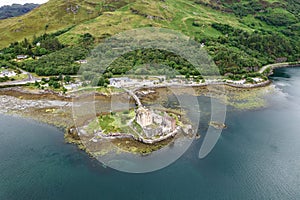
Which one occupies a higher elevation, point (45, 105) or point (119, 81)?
point (119, 81)

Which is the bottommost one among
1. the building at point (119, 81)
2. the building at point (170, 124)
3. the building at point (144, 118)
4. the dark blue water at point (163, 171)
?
the dark blue water at point (163, 171)

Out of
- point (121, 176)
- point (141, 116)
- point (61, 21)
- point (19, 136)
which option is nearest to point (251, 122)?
point (141, 116)

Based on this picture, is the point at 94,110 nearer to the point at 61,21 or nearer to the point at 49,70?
the point at 49,70

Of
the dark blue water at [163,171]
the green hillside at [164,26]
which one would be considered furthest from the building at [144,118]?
the green hillside at [164,26]

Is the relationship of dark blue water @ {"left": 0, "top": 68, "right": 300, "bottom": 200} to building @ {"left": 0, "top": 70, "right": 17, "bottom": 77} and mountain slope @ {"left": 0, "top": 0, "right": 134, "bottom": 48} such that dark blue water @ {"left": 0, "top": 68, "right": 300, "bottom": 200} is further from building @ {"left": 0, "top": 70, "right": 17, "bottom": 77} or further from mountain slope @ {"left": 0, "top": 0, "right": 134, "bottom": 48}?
mountain slope @ {"left": 0, "top": 0, "right": 134, "bottom": 48}

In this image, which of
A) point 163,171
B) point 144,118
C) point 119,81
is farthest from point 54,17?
point 163,171

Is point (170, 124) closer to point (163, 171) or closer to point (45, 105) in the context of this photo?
point (163, 171)

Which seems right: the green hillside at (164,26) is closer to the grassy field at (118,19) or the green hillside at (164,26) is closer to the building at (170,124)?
the grassy field at (118,19)
